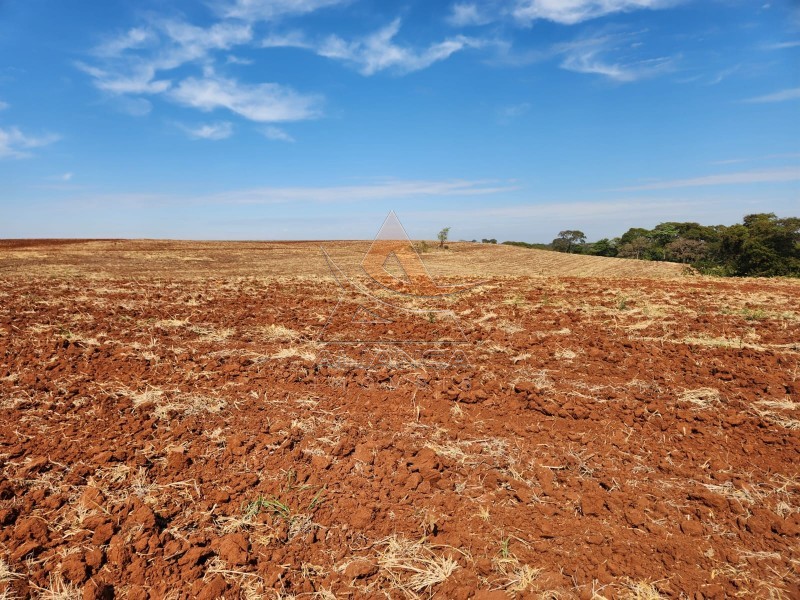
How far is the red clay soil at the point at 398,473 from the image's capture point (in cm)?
262

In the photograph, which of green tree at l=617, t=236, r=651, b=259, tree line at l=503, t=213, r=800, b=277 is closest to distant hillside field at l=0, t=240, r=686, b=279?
tree line at l=503, t=213, r=800, b=277

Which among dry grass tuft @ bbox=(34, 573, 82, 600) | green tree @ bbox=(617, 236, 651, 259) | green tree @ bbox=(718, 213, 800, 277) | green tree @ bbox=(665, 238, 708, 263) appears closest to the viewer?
dry grass tuft @ bbox=(34, 573, 82, 600)

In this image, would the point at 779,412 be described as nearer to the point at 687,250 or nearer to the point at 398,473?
the point at 398,473

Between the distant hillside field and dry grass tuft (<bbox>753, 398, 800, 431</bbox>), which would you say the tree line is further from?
dry grass tuft (<bbox>753, 398, 800, 431</bbox>)

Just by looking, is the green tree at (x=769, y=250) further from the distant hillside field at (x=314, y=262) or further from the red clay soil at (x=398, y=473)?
the red clay soil at (x=398, y=473)

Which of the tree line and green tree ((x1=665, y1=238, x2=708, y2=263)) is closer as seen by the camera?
the tree line

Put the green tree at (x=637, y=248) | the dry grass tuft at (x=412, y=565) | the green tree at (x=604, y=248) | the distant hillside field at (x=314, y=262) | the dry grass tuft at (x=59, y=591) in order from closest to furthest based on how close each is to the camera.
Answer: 1. the dry grass tuft at (x=59, y=591)
2. the dry grass tuft at (x=412, y=565)
3. the distant hillside field at (x=314, y=262)
4. the green tree at (x=637, y=248)
5. the green tree at (x=604, y=248)

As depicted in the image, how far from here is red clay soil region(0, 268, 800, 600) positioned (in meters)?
2.62

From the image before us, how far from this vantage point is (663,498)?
10.8 ft

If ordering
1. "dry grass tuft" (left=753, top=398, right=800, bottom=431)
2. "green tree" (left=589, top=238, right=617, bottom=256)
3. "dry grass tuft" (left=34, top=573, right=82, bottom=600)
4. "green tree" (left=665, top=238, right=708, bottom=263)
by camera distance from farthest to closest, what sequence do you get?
"green tree" (left=589, top=238, right=617, bottom=256), "green tree" (left=665, top=238, right=708, bottom=263), "dry grass tuft" (left=753, top=398, right=800, bottom=431), "dry grass tuft" (left=34, top=573, right=82, bottom=600)

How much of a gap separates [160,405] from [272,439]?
5.51 feet

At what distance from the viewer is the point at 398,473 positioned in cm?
356

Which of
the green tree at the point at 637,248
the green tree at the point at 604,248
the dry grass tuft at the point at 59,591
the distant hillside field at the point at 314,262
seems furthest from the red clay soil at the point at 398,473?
the green tree at the point at 604,248

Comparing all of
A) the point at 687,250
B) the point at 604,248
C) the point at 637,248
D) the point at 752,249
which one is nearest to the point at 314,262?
the point at 752,249
